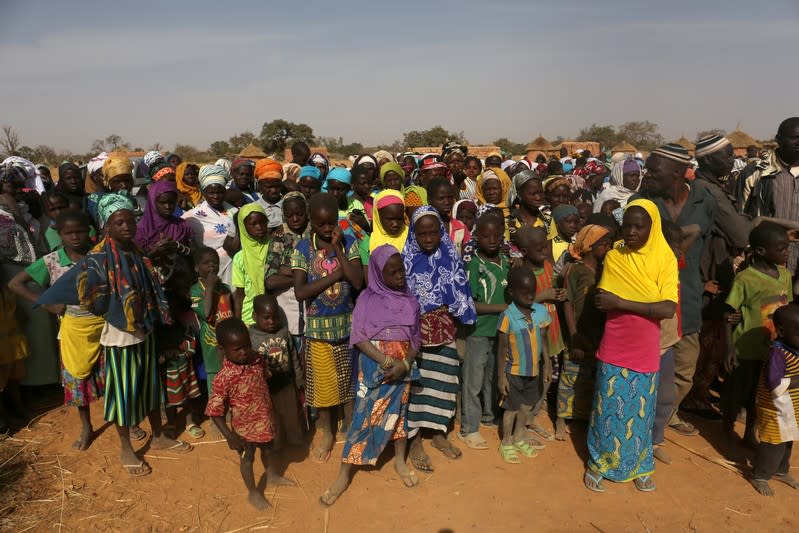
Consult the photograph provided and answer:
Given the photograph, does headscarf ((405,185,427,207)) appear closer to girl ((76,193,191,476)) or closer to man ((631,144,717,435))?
man ((631,144,717,435))

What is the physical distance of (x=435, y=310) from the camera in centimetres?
363

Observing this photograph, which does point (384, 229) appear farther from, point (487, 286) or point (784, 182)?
point (784, 182)

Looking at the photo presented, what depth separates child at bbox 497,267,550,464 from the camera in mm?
3701

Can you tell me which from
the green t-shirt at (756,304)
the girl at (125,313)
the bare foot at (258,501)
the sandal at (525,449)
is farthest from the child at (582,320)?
the girl at (125,313)

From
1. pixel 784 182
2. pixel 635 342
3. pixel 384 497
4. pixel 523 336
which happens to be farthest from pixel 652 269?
pixel 384 497

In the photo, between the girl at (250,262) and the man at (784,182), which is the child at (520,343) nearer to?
the girl at (250,262)

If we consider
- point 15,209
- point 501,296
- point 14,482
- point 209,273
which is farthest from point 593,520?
point 15,209

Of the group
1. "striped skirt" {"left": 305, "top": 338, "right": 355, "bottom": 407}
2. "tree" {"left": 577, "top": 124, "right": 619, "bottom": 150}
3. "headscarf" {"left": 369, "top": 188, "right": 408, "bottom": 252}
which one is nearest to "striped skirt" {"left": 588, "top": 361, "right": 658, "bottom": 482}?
"headscarf" {"left": 369, "top": 188, "right": 408, "bottom": 252}

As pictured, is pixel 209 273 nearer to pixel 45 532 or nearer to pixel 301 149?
pixel 45 532

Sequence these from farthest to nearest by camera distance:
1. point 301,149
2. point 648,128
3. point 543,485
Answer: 1. point 648,128
2. point 301,149
3. point 543,485

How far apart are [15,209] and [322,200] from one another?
3.31m

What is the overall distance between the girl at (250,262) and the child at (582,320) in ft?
8.32

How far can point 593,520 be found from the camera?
328 centimetres

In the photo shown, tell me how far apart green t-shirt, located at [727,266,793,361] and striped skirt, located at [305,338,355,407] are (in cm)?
313
